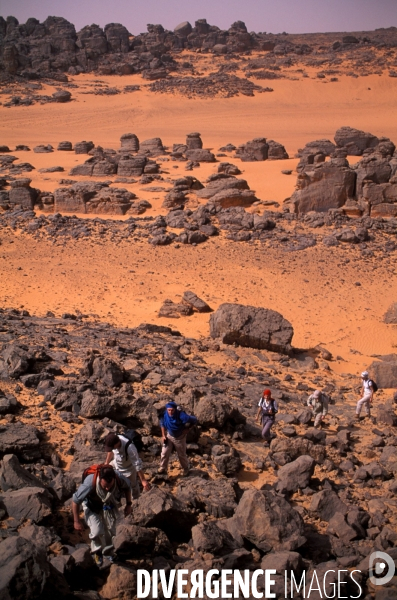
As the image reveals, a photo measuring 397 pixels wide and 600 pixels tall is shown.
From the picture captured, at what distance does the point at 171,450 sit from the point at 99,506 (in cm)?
209

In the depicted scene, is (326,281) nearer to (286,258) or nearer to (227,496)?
(286,258)

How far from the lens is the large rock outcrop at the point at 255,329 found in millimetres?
13047

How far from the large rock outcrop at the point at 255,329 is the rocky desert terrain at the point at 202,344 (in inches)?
2.0

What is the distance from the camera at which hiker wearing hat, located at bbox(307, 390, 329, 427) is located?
30.9ft

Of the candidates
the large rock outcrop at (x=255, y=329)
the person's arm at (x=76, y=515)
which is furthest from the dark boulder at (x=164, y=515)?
the large rock outcrop at (x=255, y=329)

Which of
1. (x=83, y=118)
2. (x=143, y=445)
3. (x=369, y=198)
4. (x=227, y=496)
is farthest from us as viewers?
(x=83, y=118)

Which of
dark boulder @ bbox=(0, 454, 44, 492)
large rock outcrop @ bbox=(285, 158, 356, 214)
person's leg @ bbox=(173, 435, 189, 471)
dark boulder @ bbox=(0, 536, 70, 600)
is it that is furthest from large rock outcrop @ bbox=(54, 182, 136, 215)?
dark boulder @ bbox=(0, 536, 70, 600)

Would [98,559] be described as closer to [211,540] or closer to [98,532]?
[98,532]

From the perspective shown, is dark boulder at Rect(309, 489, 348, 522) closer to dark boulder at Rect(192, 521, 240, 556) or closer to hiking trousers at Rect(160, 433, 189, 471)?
dark boulder at Rect(192, 521, 240, 556)

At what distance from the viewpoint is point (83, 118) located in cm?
4912

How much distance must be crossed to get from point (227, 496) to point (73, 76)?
63.1 metres

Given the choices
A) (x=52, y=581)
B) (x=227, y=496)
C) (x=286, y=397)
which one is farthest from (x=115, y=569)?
(x=286, y=397)

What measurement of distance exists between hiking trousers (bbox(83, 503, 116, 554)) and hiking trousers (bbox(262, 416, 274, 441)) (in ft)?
13.0

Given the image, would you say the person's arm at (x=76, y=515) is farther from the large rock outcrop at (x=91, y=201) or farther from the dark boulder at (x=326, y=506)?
the large rock outcrop at (x=91, y=201)
